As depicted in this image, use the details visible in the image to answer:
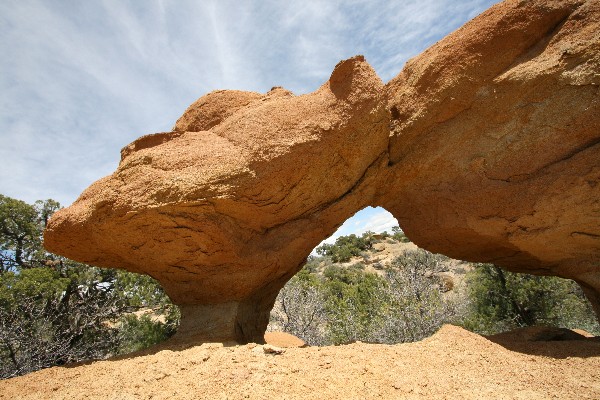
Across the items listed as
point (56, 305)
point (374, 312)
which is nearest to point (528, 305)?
point (374, 312)

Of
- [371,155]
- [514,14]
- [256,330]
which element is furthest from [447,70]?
[256,330]

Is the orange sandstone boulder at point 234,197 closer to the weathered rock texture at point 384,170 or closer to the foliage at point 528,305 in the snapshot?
the weathered rock texture at point 384,170

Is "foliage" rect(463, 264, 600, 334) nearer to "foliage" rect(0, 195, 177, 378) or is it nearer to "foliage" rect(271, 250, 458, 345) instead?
"foliage" rect(271, 250, 458, 345)

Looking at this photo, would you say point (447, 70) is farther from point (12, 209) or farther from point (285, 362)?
point (12, 209)

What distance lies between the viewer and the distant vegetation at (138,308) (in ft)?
32.8

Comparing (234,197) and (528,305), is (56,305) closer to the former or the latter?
(234,197)

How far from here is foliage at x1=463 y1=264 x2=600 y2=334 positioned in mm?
10984

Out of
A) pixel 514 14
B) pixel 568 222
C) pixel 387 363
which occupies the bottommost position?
pixel 387 363

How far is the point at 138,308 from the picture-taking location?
12133mm

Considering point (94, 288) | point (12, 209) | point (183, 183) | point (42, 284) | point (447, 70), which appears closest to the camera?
point (183, 183)

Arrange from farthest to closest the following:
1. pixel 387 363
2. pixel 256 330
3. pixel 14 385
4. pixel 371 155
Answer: pixel 256 330, pixel 371 155, pixel 14 385, pixel 387 363

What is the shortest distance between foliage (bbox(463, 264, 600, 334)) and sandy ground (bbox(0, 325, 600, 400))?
6597 millimetres

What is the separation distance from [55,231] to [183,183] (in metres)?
2.51

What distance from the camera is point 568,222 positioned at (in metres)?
5.30
